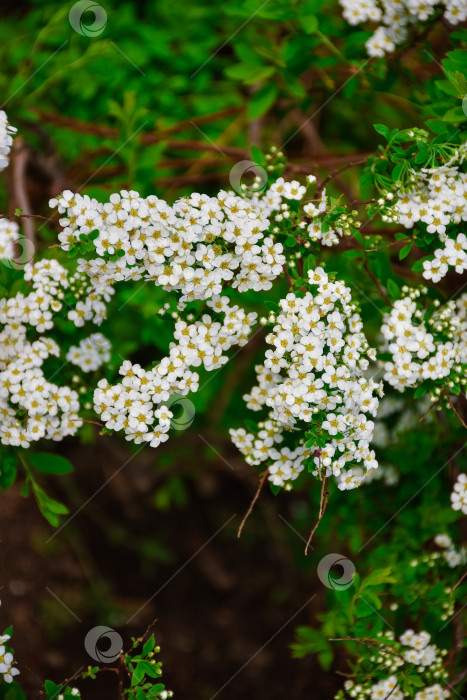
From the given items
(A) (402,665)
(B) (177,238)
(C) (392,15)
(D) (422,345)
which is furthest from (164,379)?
(C) (392,15)

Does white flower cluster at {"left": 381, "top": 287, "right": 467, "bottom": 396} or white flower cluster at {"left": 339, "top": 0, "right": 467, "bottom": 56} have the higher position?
white flower cluster at {"left": 339, "top": 0, "right": 467, "bottom": 56}

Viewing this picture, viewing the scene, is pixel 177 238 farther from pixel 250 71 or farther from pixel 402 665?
pixel 402 665

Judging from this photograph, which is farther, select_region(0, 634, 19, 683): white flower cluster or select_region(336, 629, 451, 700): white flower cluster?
select_region(336, 629, 451, 700): white flower cluster

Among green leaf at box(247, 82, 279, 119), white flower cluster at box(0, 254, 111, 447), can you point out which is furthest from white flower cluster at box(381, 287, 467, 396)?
green leaf at box(247, 82, 279, 119)

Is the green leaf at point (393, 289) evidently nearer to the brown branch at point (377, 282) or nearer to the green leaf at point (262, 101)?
the brown branch at point (377, 282)

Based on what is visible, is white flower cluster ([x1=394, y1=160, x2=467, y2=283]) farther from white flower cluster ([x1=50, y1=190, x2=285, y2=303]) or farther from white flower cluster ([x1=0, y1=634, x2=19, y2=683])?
white flower cluster ([x1=0, y1=634, x2=19, y2=683])

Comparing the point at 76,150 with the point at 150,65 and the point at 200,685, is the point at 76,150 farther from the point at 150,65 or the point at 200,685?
the point at 200,685

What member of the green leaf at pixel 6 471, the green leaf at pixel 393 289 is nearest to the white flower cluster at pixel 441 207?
the green leaf at pixel 393 289
